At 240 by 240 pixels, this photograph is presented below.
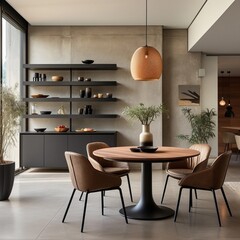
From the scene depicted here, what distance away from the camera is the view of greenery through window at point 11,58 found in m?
6.82

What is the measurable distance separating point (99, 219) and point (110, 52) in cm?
466

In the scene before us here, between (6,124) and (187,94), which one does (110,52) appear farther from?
(6,124)

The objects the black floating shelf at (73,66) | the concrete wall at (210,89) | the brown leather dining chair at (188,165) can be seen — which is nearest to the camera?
the brown leather dining chair at (188,165)

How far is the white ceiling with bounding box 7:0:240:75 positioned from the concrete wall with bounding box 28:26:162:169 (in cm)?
23

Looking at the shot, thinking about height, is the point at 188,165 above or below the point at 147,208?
above

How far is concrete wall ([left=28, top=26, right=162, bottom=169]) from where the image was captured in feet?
26.0

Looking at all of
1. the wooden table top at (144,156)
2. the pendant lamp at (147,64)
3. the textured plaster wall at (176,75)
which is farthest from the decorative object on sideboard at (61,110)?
the wooden table top at (144,156)

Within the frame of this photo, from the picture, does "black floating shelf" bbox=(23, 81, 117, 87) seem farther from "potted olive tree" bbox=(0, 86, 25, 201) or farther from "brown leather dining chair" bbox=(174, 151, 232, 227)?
"brown leather dining chair" bbox=(174, 151, 232, 227)

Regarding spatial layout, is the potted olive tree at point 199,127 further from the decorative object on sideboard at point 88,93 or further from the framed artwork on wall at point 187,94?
the decorative object on sideboard at point 88,93

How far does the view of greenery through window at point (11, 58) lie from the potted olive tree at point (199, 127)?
3.65m

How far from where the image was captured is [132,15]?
712 centimetres

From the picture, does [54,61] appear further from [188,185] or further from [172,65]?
[188,185]

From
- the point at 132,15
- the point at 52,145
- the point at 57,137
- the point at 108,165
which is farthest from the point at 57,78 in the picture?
the point at 108,165

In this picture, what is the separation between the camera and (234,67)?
35.9ft
